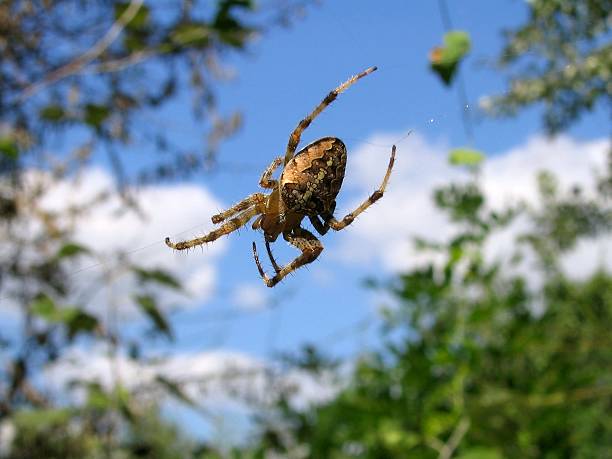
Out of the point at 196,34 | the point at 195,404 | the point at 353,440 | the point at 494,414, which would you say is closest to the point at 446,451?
the point at 494,414

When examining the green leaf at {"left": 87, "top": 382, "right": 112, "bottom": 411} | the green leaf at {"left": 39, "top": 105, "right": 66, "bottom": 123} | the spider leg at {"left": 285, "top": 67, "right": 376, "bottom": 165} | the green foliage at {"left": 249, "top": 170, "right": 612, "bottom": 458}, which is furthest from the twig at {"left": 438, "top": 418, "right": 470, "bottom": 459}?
the green leaf at {"left": 39, "top": 105, "right": 66, "bottom": 123}

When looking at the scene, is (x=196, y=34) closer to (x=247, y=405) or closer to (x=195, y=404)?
(x=195, y=404)

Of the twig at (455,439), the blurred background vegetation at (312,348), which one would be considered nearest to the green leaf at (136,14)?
the blurred background vegetation at (312,348)

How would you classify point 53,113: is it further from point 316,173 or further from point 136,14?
point 316,173

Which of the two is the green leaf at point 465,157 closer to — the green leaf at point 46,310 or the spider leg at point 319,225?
the spider leg at point 319,225

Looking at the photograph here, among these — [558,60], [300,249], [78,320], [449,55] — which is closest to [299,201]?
[300,249]

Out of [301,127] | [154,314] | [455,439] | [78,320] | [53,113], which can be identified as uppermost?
[53,113]

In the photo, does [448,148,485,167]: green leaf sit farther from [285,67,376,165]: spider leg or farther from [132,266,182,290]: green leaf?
[132,266,182,290]: green leaf
